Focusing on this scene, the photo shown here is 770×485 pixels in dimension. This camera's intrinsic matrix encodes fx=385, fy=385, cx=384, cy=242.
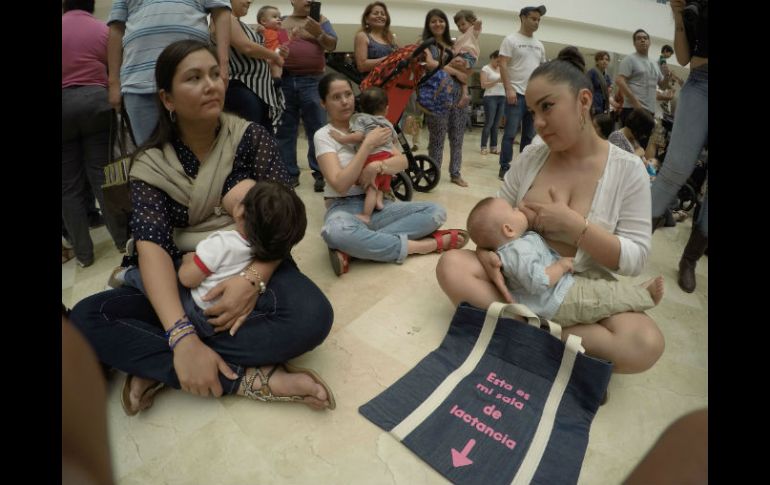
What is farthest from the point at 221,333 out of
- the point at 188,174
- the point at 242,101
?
the point at 242,101

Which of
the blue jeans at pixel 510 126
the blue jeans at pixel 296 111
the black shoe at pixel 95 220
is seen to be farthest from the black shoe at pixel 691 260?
the black shoe at pixel 95 220

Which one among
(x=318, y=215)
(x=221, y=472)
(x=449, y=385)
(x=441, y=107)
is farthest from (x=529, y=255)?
(x=441, y=107)

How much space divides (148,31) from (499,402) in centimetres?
200

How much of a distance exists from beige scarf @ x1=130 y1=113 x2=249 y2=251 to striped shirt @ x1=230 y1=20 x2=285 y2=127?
915 millimetres

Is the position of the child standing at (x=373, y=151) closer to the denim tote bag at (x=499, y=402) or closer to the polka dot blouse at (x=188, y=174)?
the polka dot blouse at (x=188, y=174)

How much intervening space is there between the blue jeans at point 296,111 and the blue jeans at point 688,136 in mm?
2170

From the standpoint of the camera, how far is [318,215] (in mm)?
2623

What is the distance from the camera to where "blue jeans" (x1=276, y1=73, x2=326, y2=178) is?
2.90 meters

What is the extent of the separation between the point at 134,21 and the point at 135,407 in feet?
5.24

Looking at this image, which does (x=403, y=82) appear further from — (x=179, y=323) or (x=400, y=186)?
(x=179, y=323)

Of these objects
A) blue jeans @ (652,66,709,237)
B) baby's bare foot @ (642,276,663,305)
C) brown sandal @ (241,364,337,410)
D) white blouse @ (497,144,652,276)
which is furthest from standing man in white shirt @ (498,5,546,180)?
brown sandal @ (241,364,337,410)

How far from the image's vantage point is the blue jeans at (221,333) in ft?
→ 3.55

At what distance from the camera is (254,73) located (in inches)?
86.7
